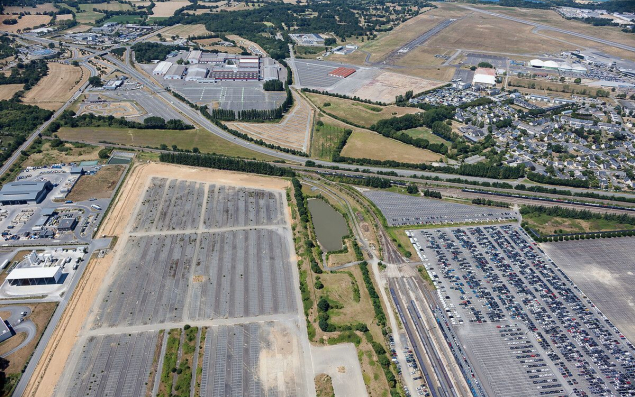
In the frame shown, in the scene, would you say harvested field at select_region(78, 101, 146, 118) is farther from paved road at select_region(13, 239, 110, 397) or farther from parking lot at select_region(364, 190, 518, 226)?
parking lot at select_region(364, 190, 518, 226)

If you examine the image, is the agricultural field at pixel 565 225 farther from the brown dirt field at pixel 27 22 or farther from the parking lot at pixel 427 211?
the brown dirt field at pixel 27 22

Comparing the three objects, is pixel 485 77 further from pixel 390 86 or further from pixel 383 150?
pixel 383 150

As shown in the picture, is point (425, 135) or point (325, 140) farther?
point (425, 135)

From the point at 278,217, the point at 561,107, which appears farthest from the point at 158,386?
the point at 561,107

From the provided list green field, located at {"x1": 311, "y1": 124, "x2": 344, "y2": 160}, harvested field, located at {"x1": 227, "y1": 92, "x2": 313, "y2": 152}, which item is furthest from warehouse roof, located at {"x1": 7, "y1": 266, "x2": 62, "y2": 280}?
green field, located at {"x1": 311, "y1": 124, "x2": 344, "y2": 160}


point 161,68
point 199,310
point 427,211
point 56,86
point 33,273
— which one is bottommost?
point 199,310

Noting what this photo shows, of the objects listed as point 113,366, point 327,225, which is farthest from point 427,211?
point 113,366

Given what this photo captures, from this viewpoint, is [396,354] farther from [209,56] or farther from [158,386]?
[209,56]

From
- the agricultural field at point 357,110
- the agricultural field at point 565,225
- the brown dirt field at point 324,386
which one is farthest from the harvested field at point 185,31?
the brown dirt field at point 324,386
